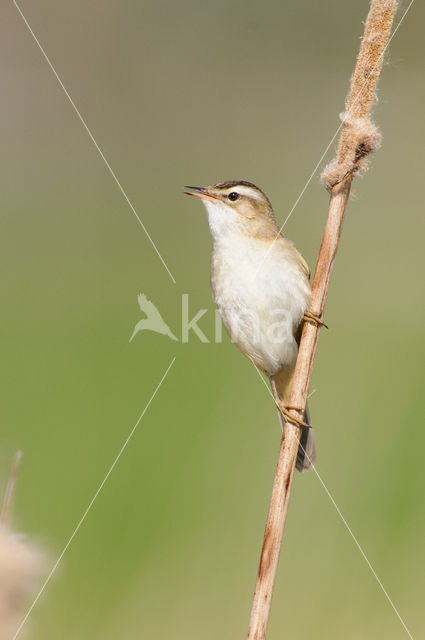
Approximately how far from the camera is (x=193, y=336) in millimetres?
4207

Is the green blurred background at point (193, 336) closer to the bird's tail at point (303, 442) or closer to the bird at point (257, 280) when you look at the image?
the bird's tail at point (303, 442)

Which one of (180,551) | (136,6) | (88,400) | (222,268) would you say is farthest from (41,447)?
(136,6)

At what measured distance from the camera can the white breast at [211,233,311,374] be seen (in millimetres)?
2227

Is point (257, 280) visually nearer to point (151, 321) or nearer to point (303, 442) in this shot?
point (303, 442)

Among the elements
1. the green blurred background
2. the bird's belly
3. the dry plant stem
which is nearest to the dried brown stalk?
the green blurred background

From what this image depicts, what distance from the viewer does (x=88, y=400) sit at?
147 inches

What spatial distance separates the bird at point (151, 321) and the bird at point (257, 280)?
68.2 inches

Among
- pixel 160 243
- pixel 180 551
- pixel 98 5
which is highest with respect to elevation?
pixel 98 5

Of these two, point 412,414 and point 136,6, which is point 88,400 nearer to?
point 412,414

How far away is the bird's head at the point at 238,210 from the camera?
2.40 m

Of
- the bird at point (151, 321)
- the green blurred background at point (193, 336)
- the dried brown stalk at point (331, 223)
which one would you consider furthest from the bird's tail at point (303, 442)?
the bird at point (151, 321)

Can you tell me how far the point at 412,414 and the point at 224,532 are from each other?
38.1 inches

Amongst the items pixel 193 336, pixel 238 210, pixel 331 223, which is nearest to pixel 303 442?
pixel 238 210

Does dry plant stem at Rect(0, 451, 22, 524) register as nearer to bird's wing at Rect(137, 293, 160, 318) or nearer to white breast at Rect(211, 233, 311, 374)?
white breast at Rect(211, 233, 311, 374)
